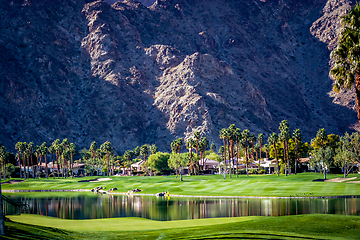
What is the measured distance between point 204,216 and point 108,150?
94.6 meters

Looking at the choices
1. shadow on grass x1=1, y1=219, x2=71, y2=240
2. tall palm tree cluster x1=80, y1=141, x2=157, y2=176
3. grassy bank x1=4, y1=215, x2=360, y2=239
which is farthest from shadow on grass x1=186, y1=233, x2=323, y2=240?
tall palm tree cluster x1=80, y1=141, x2=157, y2=176

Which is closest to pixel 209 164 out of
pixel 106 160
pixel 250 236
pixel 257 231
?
pixel 106 160

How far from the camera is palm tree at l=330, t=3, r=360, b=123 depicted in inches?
976

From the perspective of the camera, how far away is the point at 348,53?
83.2 feet

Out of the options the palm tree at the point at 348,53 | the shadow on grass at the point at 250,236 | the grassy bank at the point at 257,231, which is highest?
the palm tree at the point at 348,53

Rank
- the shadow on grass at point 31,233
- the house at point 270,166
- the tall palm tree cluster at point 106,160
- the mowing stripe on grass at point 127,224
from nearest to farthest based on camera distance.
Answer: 1. the shadow on grass at point 31,233
2. the mowing stripe on grass at point 127,224
3. the house at point 270,166
4. the tall palm tree cluster at point 106,160

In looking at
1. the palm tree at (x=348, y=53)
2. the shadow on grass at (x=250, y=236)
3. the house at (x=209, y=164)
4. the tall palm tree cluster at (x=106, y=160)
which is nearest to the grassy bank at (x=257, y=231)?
the shadow on grass at (x=250, y=236)

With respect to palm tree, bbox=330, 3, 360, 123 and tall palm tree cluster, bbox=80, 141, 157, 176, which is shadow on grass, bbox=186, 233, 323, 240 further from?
tall palm tree cluster, bbox=80, 141, 157, 176

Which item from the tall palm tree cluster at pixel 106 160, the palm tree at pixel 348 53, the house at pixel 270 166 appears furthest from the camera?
the tall palm tree cluster at pixel 106 160

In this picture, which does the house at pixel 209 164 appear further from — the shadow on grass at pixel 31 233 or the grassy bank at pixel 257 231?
the shadow on grass at pixel 31 233

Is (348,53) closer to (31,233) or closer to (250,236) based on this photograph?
(250,236)

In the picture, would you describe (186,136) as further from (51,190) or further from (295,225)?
(295,225)

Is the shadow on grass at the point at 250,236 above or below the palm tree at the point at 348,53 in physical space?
below

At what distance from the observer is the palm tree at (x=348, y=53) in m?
24.8
